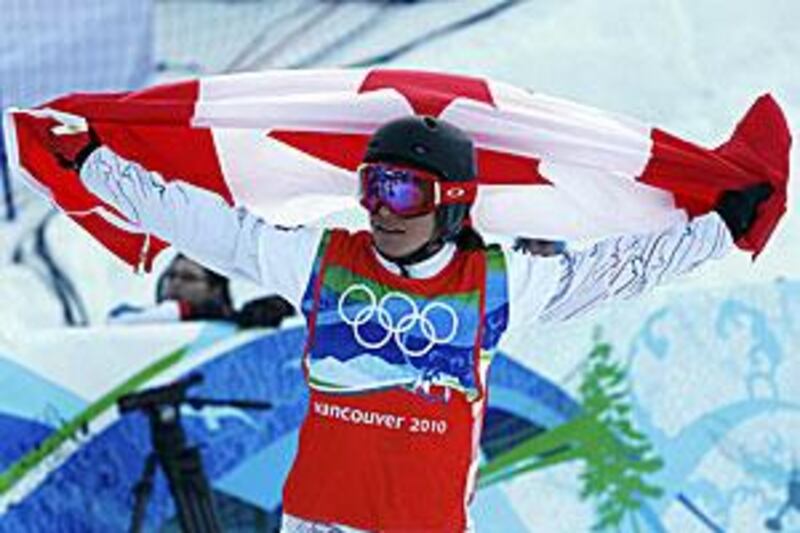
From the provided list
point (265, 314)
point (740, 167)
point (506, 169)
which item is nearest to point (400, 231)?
point (506, 169)

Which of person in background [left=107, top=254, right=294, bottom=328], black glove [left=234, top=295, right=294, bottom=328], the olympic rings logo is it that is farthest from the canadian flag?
black glove [left=234, top=295, right=294, bottom=328]

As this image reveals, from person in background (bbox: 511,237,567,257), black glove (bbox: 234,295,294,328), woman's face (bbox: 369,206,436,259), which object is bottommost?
black glove (bbox: 234,295,294,328)

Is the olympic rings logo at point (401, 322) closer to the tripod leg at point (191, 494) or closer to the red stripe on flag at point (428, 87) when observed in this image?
the red stripe on flag at point (428, 87)

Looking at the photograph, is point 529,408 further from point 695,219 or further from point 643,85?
point 643,85

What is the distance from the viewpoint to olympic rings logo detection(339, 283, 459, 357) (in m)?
3.51

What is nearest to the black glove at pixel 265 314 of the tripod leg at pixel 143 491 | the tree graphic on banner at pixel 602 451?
the tripod leg at pixel 143 491

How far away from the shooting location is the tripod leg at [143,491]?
4855 mm

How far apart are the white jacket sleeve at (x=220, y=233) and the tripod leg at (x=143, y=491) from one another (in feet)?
4.25

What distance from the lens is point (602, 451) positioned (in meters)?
4.89

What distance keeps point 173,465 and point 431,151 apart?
167 cm

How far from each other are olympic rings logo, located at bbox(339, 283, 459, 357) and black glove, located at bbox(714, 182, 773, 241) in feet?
1.80

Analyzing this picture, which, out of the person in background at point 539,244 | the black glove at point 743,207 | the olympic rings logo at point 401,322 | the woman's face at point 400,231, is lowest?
the person in background at point 539,244

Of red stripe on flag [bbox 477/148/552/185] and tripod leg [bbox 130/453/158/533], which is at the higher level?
red stripe on flag [bbox 477/148/552/185]

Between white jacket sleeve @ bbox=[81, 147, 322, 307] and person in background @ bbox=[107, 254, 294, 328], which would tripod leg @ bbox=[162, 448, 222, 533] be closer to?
person in background @ bbox=[107, 254, 294, 328]
